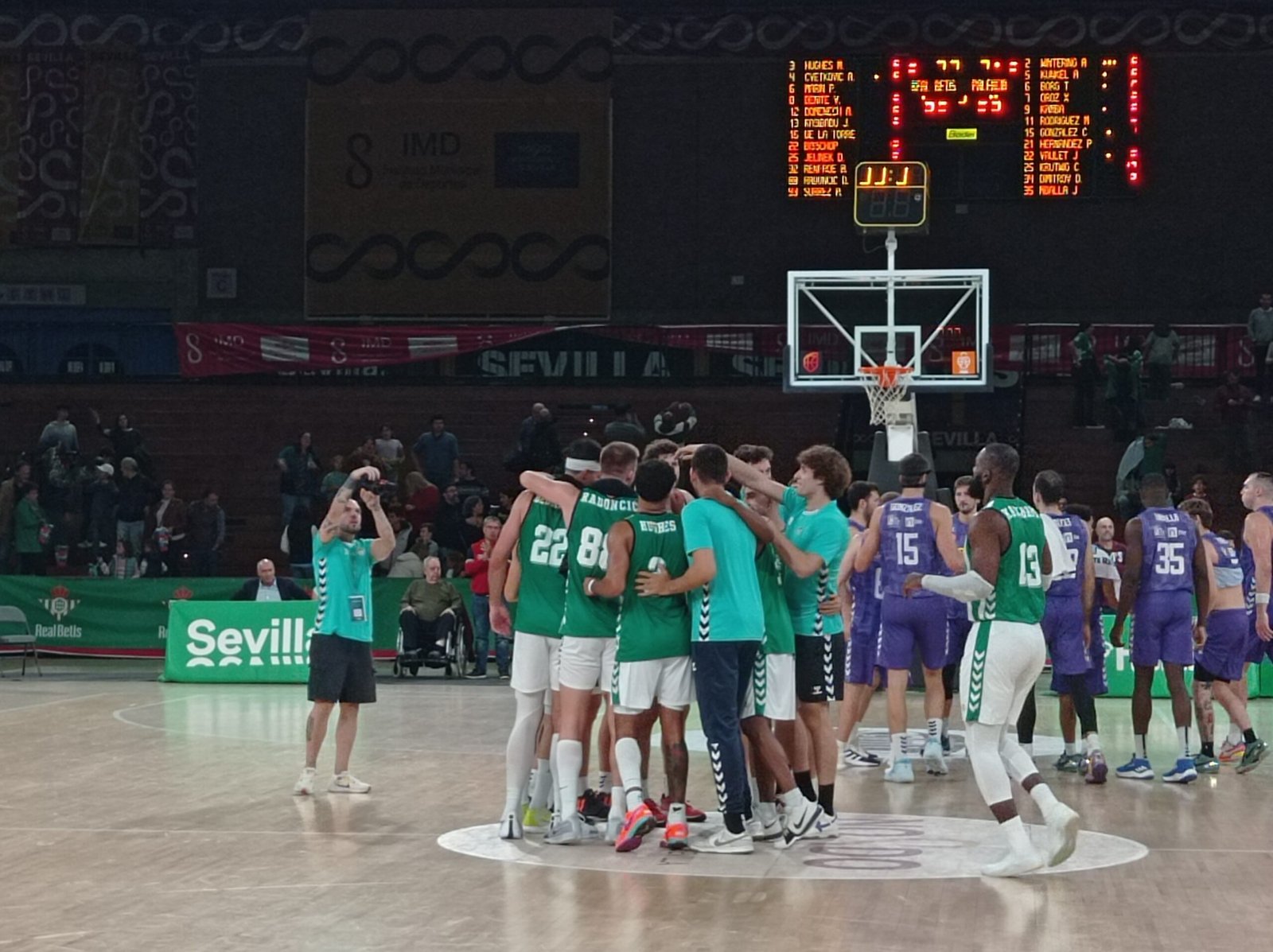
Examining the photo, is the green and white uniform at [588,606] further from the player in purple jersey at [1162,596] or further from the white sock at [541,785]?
the player in purple jersey at [1162,596]

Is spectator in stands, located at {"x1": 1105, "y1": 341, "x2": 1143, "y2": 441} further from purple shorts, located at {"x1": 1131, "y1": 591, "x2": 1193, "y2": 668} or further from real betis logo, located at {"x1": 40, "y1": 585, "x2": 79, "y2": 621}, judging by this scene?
real betis logo, located at {"x1": 40, "y1": 585, "x2": 79, "y2": 621}

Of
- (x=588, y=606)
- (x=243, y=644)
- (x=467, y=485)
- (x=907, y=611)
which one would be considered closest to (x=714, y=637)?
(x=588, y=606)

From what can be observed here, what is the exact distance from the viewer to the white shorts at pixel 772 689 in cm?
945

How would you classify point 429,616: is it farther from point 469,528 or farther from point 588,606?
point 588,606

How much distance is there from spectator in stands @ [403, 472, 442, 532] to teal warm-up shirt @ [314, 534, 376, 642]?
47.1ft

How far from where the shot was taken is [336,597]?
37.9ft

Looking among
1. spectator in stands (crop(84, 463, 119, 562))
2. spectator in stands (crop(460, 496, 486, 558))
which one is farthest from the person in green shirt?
spectator in stands (crop(84, 463, 119, 562))

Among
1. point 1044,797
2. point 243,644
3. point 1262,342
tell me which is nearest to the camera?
point 1044,797

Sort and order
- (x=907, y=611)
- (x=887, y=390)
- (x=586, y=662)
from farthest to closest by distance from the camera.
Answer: (x=887, y=390), (x=907, y=611), (x=586, y=662)

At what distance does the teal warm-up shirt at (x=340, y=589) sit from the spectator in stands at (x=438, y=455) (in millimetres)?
15601

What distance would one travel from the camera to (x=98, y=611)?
74.3 ft

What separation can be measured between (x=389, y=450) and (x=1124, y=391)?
10942 millimetres

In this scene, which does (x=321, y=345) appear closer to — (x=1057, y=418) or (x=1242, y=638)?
(x=1057, y=418)

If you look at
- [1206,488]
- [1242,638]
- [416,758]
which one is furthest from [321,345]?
[1242,638]
